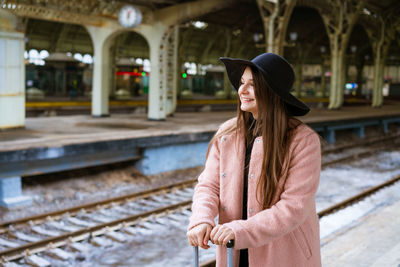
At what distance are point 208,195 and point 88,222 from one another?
5.67m

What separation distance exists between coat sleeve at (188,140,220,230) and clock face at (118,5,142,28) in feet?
39.0

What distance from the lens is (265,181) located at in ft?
6.26

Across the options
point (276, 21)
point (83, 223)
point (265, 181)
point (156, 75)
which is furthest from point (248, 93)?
point (276, 21)

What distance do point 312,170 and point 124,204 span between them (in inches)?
272

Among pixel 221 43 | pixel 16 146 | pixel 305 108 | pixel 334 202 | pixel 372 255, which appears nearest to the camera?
pixel 305 108

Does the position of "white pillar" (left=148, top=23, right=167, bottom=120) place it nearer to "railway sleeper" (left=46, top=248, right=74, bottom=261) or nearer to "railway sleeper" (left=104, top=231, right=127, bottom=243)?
"railway sleeper" (left=104, top=231, right=127, bottom=243)

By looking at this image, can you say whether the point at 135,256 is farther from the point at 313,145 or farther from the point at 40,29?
the point at 40,29

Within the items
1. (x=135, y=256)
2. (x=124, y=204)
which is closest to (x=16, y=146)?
(x=124, y=204)

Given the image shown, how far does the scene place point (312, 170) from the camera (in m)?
1.88

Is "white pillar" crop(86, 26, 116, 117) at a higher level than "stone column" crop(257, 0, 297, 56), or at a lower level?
lower

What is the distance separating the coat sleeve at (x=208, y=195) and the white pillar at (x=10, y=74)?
32.1 feet

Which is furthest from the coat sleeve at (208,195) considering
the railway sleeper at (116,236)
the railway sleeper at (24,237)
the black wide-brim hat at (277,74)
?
the railway sleeper at (24,237)

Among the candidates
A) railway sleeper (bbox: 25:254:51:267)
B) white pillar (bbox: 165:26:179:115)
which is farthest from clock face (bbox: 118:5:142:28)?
railway sleeper (bbox: 25:254:51:267)

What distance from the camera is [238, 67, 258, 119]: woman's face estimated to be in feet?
6.64
